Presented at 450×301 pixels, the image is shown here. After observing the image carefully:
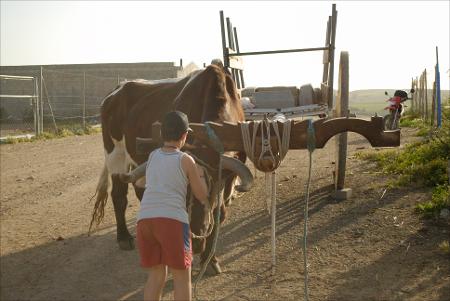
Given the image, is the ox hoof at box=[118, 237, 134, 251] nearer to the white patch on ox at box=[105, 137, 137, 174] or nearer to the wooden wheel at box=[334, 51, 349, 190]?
the white patch on ox at box=[105, 137, 137, 174]

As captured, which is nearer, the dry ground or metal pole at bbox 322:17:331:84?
the dry ground

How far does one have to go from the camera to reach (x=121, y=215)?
17.9 feet

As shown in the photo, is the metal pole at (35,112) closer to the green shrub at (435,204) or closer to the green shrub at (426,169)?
the green shrub at (426,169)

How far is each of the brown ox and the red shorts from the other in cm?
49

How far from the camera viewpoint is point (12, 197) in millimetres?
7398

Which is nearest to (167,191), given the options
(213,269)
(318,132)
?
(318,132)

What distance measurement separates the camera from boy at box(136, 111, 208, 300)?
9.29ft

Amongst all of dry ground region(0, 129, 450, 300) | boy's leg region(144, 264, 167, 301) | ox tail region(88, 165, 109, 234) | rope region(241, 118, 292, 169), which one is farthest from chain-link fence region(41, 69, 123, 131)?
boy's leg region(144, 264, 167, 301)

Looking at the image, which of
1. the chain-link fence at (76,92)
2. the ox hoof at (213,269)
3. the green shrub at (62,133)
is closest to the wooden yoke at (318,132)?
the ox hoof at (213,269)

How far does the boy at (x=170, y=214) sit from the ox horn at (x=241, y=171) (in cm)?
27

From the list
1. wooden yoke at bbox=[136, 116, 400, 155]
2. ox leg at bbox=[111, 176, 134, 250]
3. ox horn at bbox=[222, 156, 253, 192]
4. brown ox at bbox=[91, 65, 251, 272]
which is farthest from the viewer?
ox leg at bbox=[111, 176, 134, 250]

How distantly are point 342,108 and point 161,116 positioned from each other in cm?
227

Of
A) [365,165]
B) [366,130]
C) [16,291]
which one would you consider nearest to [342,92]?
[365,165]

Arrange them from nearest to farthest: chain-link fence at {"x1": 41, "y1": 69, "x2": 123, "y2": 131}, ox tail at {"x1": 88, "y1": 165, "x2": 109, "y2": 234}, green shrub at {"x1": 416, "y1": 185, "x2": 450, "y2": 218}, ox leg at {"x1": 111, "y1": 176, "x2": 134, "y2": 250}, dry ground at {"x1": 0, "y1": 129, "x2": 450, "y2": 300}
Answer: dry ground at {"x1": 0, "y1": 129, "x2": 450, "y2": 300} → green shrub at {"x1": 416, "y1": 185, "x2": 450, "y2": 218} → ox leg at {"x1": 111, "y1": 176, "x2": 134, "y2": 250} → ox tail at {"x1": 88, "y1": 165, "x2": 109, "y2": 234} → chain-link fence at {"x1": 41, "y1": 69, "x2": 123, "y2": 131}
